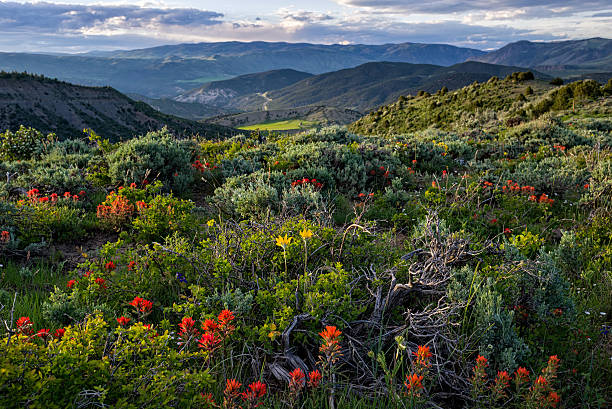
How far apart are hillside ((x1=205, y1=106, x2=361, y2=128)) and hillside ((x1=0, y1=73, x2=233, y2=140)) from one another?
128 ft

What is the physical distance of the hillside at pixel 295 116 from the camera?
433ft

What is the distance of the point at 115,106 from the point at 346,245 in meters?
103

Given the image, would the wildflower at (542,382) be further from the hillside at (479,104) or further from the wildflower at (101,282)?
the hillside at (479,104)

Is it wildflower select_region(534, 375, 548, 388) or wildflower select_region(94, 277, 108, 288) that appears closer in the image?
wildflower select_region(534, 375, 548, 388)

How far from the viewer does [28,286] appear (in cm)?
352

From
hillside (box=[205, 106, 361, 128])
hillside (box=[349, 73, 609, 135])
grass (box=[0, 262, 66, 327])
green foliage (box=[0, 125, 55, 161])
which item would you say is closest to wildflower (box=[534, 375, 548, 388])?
grass (box=[0, 262, 66, 327])

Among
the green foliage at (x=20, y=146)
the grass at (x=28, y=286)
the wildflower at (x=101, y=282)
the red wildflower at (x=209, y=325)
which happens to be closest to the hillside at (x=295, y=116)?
the green foliage at (x=20, y=146)

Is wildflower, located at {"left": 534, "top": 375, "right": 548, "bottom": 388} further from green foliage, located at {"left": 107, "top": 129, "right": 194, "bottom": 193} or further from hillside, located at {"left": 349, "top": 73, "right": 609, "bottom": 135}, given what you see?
hillside, located at {"left": 349, "top": 73, "right": 609, "bottom": 135}

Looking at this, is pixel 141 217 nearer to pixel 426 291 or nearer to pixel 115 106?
pixel 426 291

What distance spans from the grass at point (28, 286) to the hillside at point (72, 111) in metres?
66.1

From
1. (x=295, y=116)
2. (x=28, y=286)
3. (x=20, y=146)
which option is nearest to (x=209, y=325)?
(x=28, y=286)

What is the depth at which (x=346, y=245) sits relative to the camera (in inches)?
136

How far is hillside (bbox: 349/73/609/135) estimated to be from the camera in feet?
82.2

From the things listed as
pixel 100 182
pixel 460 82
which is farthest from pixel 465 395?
pixel 460 82
